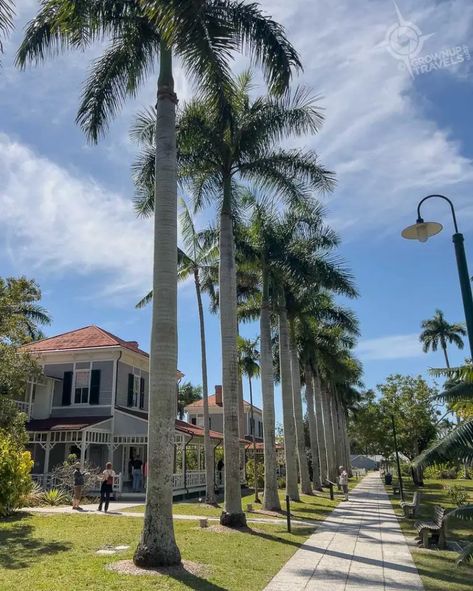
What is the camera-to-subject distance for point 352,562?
33.7 ft

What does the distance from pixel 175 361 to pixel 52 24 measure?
7944mm

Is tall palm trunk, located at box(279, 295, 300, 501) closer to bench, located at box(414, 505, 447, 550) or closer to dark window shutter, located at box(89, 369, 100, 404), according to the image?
bench, located at box(414, 505, 447, 550)

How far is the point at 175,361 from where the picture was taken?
9664mm

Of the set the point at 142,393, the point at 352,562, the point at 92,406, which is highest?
the point at 142,393

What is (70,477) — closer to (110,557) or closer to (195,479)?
(195,479)

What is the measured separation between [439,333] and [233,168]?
6187 cm

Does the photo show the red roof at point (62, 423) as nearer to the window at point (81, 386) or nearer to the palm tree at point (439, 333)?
the window at point (81, 386)

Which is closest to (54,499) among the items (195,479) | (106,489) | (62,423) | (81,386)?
(106,489)

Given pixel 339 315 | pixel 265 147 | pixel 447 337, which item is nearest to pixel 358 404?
pixel 447 337

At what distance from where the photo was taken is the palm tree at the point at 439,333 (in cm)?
7056

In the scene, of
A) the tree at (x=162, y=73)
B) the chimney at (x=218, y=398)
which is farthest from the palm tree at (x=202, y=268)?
the chimney at (x=218, y=398)

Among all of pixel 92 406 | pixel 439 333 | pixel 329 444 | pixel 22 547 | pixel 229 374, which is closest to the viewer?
pixel 22 547

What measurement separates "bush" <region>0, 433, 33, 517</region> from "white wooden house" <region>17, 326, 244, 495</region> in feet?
26.8

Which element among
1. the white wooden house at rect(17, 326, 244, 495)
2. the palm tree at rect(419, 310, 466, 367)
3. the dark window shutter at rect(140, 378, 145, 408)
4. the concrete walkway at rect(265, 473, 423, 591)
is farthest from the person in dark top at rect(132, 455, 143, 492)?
the palm tree at rect(419, 310, 466, 367)
